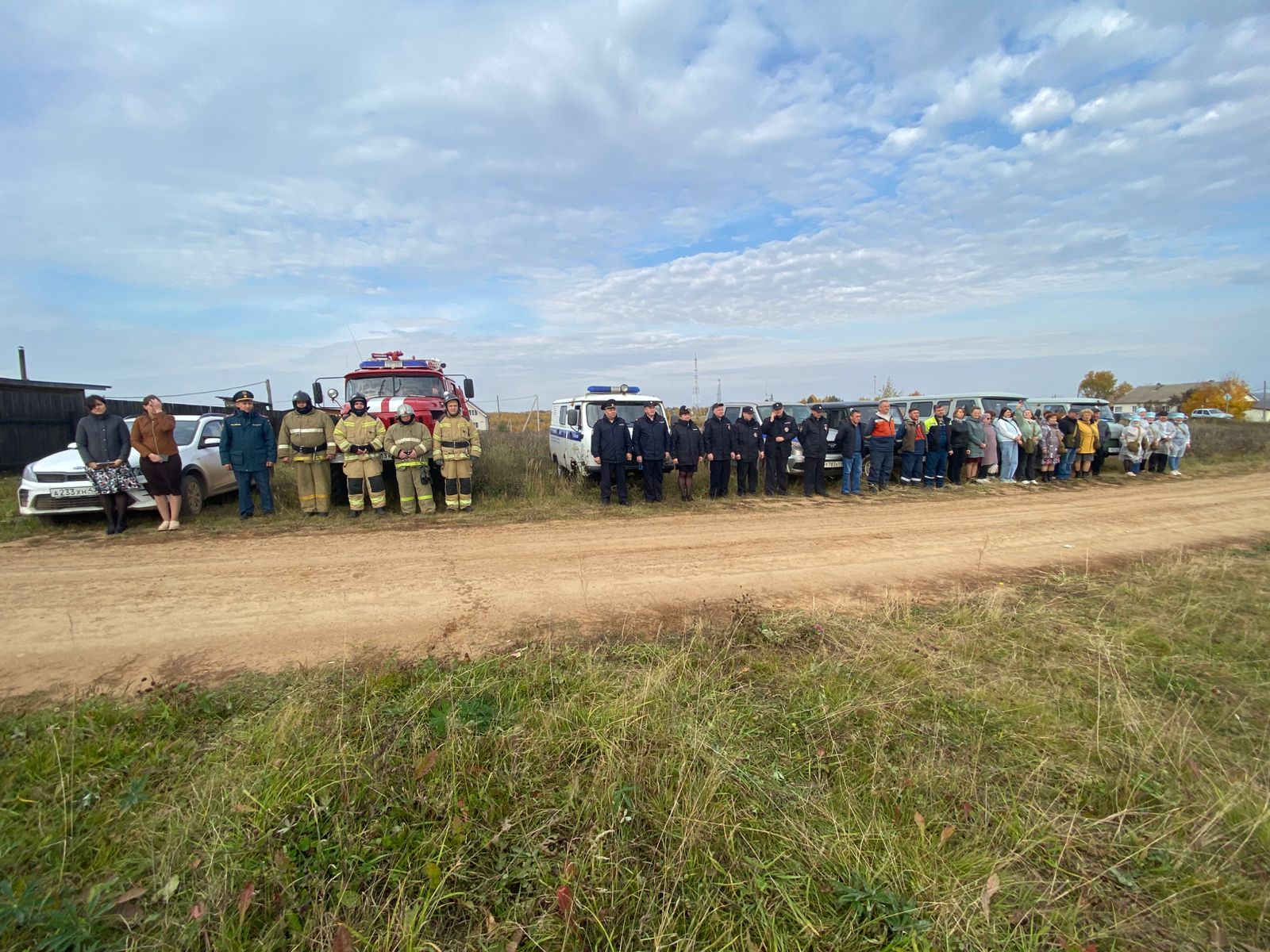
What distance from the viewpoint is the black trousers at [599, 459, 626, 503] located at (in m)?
9.48

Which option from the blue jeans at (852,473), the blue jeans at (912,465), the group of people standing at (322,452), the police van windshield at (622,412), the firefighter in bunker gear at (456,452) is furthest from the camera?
the blue jeans at (912,465)

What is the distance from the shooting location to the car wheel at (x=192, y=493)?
830 cm

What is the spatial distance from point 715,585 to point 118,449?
26.3 feet

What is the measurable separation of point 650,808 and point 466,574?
377 centimetres

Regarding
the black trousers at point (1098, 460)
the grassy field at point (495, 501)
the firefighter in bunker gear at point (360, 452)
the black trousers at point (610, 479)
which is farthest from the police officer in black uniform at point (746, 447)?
the black trousers at point (1098, 460)

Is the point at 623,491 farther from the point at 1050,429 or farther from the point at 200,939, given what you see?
the point at 1050,429

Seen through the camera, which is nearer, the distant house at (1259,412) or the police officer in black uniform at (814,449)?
the police officer in black uniform at (814,449)

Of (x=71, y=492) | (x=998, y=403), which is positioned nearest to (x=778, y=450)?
(x=998, y=403)

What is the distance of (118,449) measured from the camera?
739 centimetres

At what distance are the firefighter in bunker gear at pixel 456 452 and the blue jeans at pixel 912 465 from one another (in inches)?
348

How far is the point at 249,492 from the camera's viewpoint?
8453 millimetres

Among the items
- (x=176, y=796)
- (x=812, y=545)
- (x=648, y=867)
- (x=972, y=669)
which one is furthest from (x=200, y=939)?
(x=812, y=545)

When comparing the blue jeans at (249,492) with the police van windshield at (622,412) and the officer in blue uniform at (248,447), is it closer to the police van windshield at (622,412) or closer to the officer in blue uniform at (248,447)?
the officer in blue uniform at (248,447)

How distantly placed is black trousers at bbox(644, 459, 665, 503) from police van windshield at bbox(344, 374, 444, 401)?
4.14 meters
